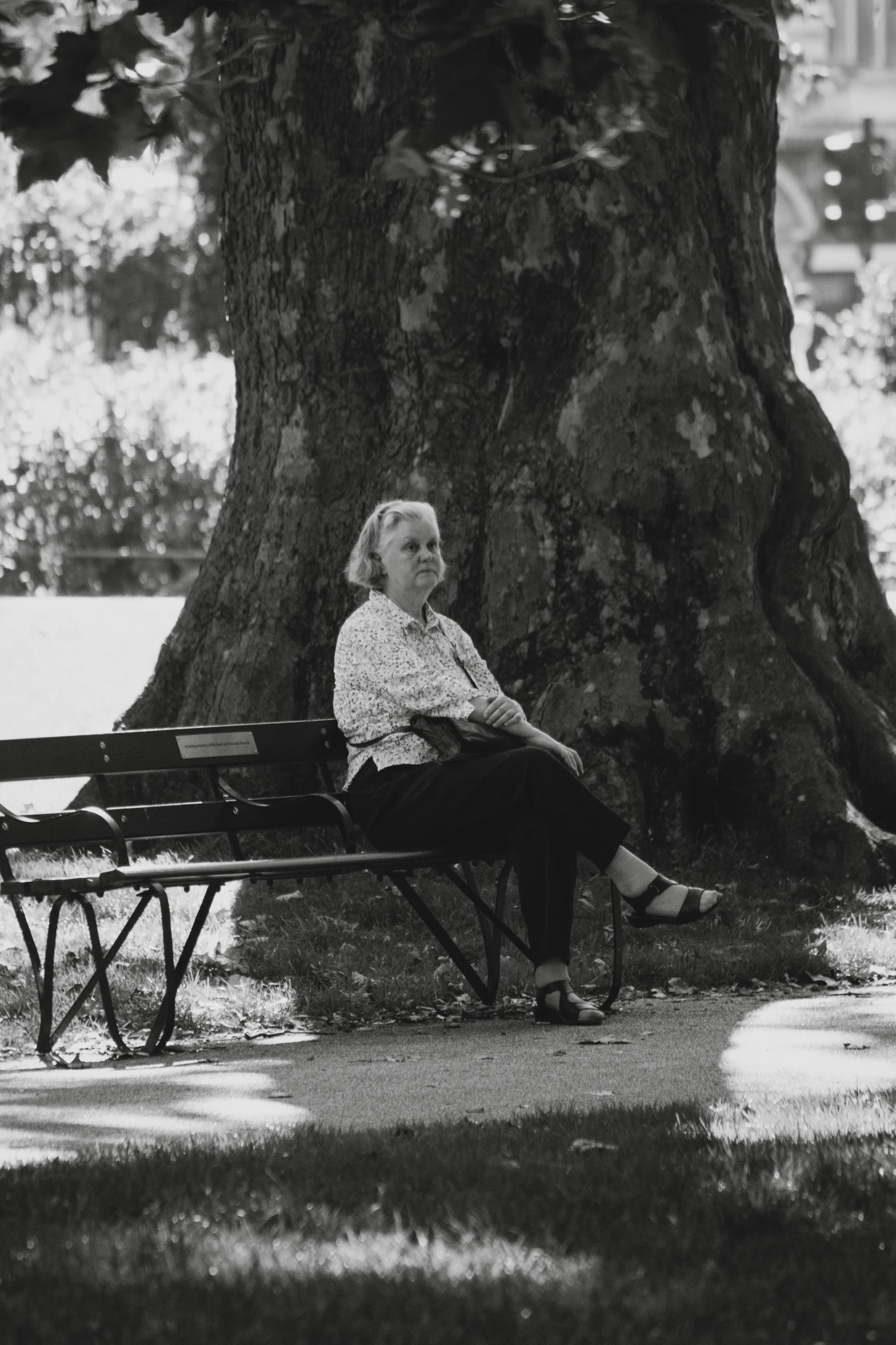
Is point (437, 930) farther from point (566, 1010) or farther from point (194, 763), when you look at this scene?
point (194, 763)

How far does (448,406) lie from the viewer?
8711mm

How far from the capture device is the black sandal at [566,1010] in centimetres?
A: 641

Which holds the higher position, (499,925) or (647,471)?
(647,471)

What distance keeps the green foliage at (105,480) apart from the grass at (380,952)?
42.4 feet

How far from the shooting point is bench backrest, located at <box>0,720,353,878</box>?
665 centimetres

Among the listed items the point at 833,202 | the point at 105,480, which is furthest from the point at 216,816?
the point at 833,202

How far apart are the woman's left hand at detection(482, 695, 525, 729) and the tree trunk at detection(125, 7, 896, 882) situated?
4.81 feet

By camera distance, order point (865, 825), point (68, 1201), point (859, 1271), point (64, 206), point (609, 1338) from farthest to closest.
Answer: point (64, 206)
point (865, 825)
point (68, 1201)
point (859, 1271)
point (609, 1338)

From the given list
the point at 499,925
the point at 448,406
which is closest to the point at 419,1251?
the point at 499,925

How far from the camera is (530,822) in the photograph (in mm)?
6395

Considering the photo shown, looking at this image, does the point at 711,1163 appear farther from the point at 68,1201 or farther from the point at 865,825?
the point at 865,825

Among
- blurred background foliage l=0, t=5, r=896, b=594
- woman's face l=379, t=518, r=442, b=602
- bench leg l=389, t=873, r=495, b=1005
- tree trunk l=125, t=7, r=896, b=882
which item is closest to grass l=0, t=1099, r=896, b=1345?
bench leg l=389, t=873, r=495, b=1005

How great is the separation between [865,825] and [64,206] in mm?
38396

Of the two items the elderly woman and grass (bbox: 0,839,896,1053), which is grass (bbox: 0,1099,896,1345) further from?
grass (bbox: 0,839,896,1053)
